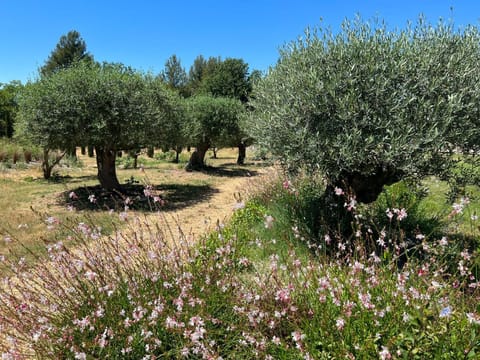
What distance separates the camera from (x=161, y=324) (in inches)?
125

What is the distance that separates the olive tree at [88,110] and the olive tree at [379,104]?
8064 millimetres

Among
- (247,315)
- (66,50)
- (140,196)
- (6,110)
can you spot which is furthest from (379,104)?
(66,50)

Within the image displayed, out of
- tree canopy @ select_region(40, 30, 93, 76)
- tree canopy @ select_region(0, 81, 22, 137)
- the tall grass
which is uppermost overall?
tree canopy @ select_region(40, 30, 93, 76)

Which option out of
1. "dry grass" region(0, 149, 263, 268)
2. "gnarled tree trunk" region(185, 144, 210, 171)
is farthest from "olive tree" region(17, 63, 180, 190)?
"gnarled tree trunk" region(185, 144, 210, 171)

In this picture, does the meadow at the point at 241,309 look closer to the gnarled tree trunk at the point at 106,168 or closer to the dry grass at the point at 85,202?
the dry grass at the point at 85,202

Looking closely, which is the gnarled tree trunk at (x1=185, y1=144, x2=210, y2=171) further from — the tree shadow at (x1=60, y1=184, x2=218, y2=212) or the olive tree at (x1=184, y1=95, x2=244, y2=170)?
the tree shadow at (x1=60, y1=184, x2=218, y2=212)

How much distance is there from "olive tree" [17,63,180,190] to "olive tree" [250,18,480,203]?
8064 millimetres

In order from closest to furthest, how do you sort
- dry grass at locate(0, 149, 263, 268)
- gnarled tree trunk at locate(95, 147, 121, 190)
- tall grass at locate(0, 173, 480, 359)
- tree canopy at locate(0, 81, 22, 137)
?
1. tall grass at locate(0, 173, 480, 359)
2. dry grass at locate(0, 149, 263, 268)
3. gnarled tree trunk at locate(95, 147, 121, 190)
4. tree canopy at locate(0, 81, 22, 137)

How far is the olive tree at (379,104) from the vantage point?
16.8ft

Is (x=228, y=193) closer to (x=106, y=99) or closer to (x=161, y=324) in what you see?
(x=106, y=99)

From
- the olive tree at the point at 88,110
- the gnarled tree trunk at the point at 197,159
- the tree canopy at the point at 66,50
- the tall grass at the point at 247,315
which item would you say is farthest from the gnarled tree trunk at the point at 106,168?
the tree canopy at the point at 66,50

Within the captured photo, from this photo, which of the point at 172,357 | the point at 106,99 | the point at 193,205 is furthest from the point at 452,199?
the point at 106,99

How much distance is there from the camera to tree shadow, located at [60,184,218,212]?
1253 cm

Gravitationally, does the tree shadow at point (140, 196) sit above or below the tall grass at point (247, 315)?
below
